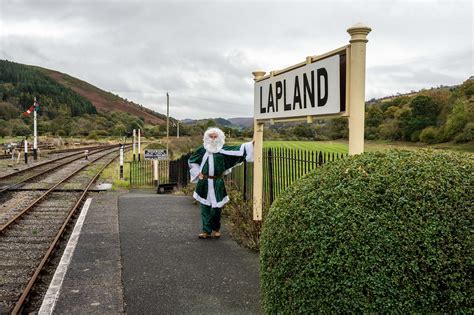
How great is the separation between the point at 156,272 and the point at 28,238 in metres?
4.15

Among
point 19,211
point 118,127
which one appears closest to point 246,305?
point 19,211

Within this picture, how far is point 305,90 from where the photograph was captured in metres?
4.75

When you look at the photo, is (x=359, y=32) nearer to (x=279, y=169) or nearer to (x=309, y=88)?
(x=309, y=88)

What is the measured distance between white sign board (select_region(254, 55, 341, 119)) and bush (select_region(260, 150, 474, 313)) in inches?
49.4

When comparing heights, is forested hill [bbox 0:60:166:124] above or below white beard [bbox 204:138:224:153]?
above

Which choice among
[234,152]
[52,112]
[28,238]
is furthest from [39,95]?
[234,152]

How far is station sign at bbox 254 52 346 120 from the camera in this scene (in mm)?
4023

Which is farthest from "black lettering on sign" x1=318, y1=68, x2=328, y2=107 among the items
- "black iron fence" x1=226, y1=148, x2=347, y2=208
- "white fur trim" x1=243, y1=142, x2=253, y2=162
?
"white fur trim" x1=243, y1=142, x2=253, y2=162

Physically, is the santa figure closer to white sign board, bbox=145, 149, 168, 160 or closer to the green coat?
the green coat

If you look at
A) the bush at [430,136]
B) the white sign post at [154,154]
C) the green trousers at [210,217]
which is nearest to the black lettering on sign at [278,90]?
the green trousers at [210,217]

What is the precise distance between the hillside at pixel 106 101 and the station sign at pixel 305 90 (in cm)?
12956

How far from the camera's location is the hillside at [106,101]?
142m

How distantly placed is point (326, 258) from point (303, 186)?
0.63 meters

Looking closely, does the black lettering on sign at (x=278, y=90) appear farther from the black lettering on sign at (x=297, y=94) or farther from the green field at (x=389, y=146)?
the green field at (x=389, y=146)
